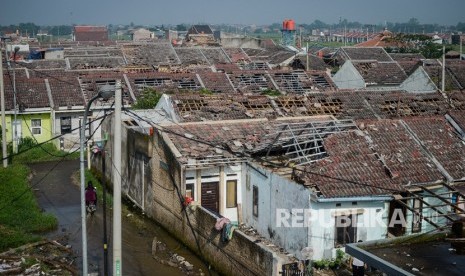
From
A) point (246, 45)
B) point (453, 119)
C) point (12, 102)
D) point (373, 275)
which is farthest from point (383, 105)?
point (246, 45)

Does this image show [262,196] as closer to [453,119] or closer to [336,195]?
[336,195]

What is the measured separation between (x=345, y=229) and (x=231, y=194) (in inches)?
178

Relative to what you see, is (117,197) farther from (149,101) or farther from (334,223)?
(149,101)

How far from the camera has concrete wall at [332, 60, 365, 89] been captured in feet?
136

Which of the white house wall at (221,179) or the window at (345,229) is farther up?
the white house wall at (221,179)

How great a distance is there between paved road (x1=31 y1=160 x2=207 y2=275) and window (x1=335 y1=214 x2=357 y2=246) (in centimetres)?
396

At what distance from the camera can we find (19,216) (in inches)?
801

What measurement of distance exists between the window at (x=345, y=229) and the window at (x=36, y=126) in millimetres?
21166

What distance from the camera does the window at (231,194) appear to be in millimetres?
19375

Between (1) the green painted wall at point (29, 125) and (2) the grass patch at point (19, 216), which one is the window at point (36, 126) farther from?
(2) the grass patch at point (19, 216)

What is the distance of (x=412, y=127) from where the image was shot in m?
20.0

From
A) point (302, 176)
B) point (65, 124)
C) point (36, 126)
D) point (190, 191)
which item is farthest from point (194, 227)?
point (36, 126)

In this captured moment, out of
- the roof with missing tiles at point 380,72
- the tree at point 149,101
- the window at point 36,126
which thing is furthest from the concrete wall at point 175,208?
the roof with missing tiles at point 380,72

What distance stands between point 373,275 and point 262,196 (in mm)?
4296
